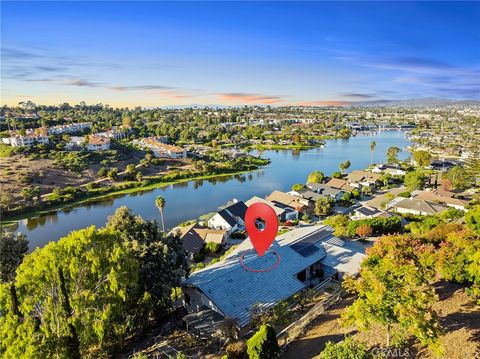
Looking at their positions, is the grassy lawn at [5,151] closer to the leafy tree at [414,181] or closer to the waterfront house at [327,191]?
the waterfront house at [327,191]

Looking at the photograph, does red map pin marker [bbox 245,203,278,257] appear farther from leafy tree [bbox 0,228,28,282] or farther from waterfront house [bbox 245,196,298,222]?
waterfront house [bbox 245,196,298,222]

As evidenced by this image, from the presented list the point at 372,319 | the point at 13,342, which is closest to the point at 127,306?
the point at 13,342

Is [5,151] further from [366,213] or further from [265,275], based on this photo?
[265,275]

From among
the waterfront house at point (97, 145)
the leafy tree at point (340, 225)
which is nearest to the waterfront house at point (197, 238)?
the leafy tree at point (340, 225)

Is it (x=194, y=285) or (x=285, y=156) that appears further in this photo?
(x=285, y=156)

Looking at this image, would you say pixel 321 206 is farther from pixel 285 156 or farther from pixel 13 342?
pixel 285 156

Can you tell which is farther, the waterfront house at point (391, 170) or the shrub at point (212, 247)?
the waterfront house at point (391, 170)

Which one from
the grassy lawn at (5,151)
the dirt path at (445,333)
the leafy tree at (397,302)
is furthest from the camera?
the grassy lawn at (5,151)
